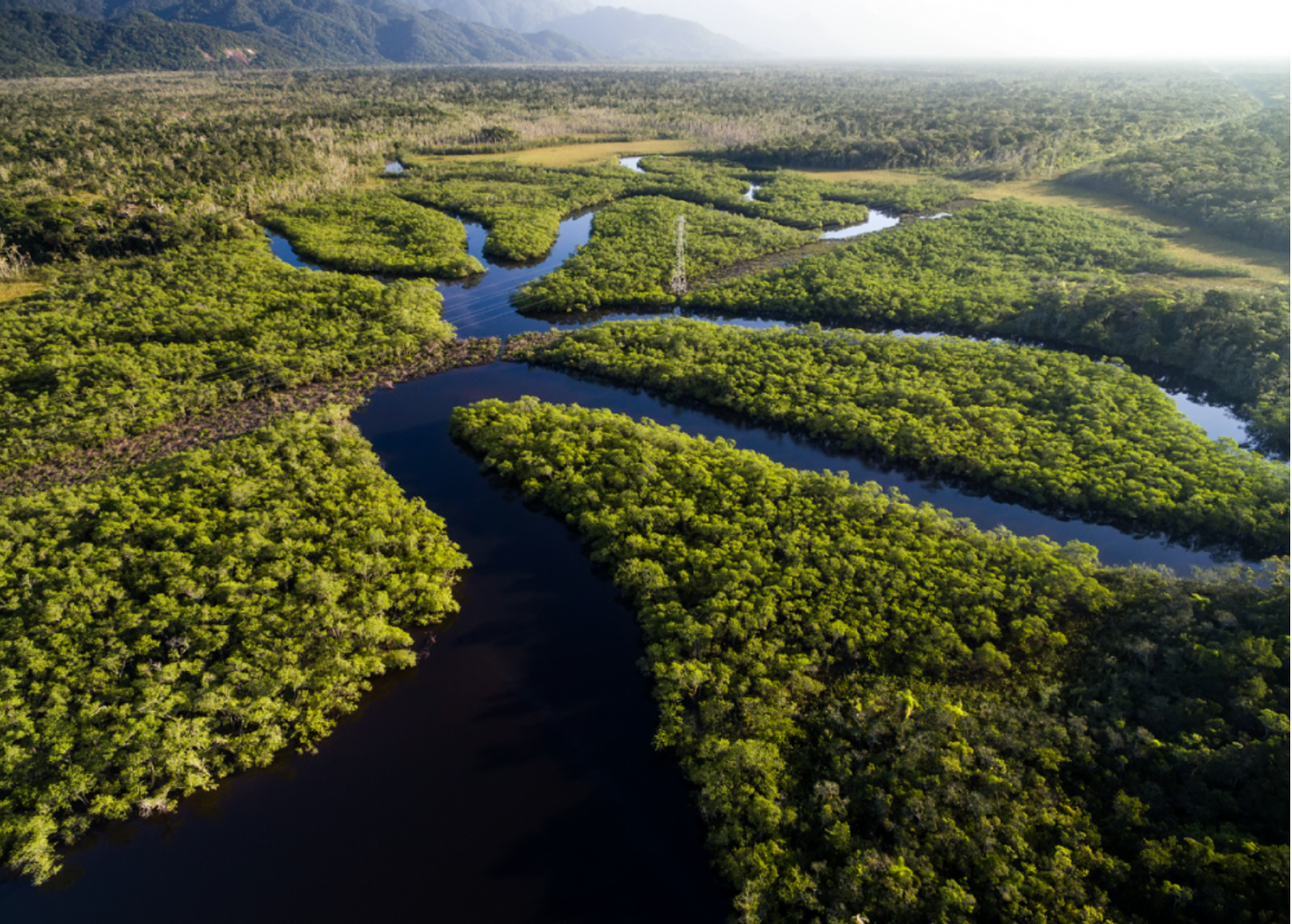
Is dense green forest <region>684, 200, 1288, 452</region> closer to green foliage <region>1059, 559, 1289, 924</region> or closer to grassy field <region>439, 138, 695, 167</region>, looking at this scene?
green foliage <region>1059, 559, 1289, 924</region>

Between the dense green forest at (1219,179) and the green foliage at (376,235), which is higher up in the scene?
A: the dense green forest at (1219,179)

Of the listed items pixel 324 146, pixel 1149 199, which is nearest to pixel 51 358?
pixel 324 146

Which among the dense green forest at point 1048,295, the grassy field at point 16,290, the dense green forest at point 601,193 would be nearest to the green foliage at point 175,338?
the grassy field at point 16,290

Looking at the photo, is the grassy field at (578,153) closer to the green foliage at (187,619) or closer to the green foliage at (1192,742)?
the green foliage at (187,619)

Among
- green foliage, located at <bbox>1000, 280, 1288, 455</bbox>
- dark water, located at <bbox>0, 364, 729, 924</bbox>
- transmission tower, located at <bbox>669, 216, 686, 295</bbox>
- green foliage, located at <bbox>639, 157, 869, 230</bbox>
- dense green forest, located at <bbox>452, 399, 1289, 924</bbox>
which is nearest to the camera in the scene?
dense green forest, located at <bbox>452, 399, 1289, 924</bbox>

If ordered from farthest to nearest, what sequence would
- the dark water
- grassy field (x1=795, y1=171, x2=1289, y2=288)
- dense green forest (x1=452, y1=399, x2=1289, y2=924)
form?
1. grassy field (x1=795, y1=171, x2=1289, y2=288)
2. the dark water
3. dense green forest (x1=452, y1=399, x2=1289, y2=924)

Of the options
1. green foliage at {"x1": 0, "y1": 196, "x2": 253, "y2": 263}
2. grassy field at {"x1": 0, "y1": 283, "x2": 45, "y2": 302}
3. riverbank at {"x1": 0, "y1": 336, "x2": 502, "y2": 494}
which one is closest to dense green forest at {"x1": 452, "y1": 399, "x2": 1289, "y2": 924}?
riverbank at {"x1": 0, "y1": 336, "x2": 502, "y2": 494}

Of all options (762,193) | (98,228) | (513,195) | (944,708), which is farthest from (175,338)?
(762,193)
